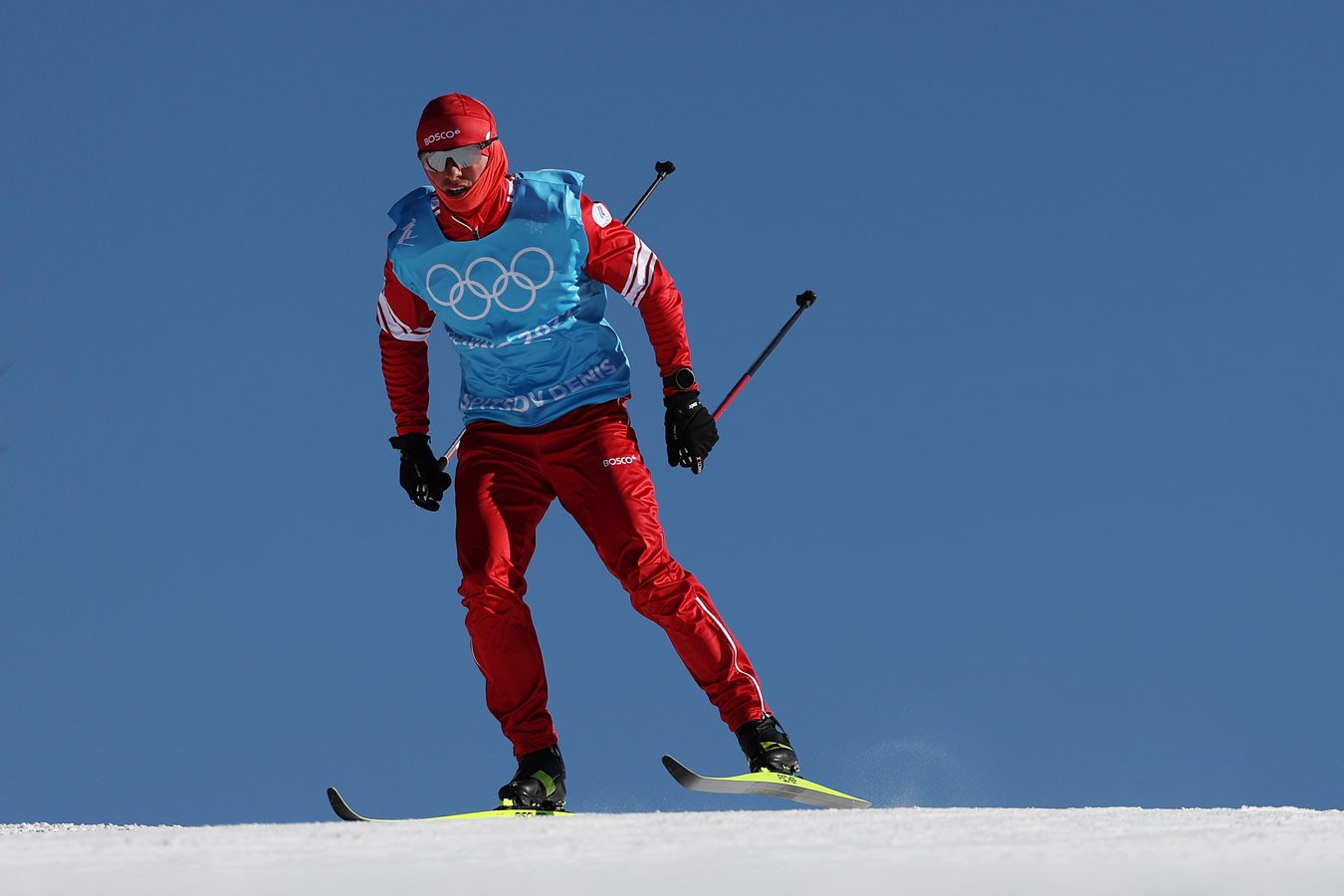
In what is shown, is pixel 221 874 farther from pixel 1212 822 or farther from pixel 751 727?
pixel 751 727

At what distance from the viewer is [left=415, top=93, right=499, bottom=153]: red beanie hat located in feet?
18.4

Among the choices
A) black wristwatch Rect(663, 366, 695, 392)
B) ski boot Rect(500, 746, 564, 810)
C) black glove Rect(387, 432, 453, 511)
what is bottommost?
ski boot Rect(500, 746, 564, 810)

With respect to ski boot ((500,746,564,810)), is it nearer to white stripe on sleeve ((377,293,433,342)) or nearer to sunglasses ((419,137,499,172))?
white stripe on sleeve ((377,293,433,342))

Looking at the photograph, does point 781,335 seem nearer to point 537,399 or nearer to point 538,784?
point 537,399

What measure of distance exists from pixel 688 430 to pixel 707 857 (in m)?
2.89

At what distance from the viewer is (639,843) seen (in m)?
3.40

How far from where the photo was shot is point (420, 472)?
617 centimetres

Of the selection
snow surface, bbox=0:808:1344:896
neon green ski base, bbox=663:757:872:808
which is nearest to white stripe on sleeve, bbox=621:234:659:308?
neon green ski base, bbox=663:757:872:808

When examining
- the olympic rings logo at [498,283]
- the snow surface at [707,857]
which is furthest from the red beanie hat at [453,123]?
the snow surface at [707,857]

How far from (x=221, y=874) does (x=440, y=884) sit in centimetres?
45

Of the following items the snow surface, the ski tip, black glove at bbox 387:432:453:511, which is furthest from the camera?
black glove at bbox 387:432:453:511

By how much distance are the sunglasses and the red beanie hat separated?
15 mm

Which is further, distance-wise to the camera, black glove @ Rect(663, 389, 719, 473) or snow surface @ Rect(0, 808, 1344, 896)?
black glove @ Rect(663, 389, 719, 473)

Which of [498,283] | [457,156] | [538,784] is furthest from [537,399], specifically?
[538,784]
